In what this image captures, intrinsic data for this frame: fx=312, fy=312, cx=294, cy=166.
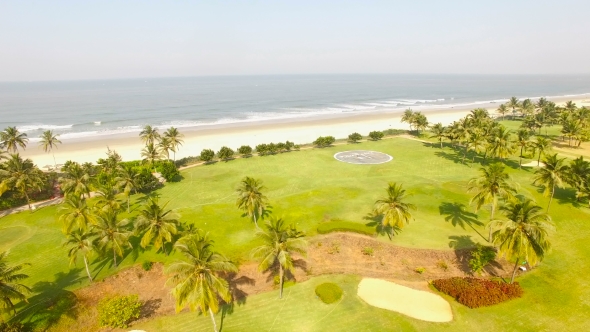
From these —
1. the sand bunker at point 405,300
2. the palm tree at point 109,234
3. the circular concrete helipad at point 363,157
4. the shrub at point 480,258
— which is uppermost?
the palm tree at point 109,234

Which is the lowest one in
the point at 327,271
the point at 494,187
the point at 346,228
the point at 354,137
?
the point at 327,271

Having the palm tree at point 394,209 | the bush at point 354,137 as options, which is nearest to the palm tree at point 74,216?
the palm tree at point 394,209

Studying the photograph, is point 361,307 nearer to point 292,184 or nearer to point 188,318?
point 188,318

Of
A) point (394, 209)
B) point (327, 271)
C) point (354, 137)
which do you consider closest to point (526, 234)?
point (394, 209)

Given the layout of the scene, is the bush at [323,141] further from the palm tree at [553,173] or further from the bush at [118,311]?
the bush at [118,311]

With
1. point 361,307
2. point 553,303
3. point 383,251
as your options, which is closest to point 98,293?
point 361,307

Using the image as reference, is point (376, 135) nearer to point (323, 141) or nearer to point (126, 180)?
point (323, 141)

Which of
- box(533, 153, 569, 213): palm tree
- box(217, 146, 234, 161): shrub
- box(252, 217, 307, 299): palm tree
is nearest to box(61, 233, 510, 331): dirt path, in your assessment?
box(252, 217, 307, 299): palm tree
